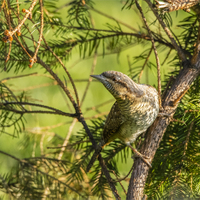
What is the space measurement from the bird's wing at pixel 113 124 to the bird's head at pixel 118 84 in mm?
175

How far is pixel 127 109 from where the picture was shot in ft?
4.43

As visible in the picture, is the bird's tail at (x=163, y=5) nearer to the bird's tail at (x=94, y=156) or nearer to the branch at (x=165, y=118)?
the branch at (x=165, y=118)

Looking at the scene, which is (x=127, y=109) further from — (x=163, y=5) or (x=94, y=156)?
(x=163, y=5)

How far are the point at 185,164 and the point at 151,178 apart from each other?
6.8 inches

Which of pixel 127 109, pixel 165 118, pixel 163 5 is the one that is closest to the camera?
pixel 163 5

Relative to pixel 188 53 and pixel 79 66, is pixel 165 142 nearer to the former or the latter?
pixel 188 53

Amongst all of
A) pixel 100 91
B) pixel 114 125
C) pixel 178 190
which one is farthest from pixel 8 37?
pixel 100 91

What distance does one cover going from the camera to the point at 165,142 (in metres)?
1.33

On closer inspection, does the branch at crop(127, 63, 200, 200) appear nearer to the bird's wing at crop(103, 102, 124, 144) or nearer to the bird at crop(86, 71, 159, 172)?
the bird at crop(86, 71, 159, 172)

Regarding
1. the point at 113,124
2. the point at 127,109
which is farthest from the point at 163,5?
the point at 113,124

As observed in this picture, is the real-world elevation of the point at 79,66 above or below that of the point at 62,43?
above

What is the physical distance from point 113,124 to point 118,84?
270 millimetres

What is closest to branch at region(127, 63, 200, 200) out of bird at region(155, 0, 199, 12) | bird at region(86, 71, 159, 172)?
bird at region(86, 71, 159, 172)

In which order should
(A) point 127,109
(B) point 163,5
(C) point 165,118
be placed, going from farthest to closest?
(A) point 127,109 → (C) point 165,118 → (B) point 163,5
